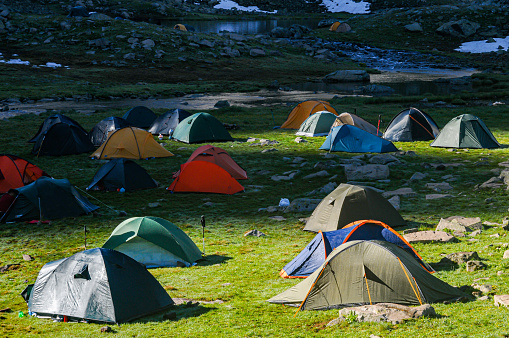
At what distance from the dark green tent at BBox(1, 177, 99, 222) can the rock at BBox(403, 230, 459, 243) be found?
39.0 feet

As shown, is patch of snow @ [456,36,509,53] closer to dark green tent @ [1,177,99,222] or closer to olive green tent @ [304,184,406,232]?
olive green tent @ [304,184,406,232]

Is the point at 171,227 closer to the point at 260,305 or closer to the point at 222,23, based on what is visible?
the point at 260,305

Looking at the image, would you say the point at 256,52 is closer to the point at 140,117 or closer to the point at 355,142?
the point at 140,117

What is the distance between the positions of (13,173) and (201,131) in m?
13.8

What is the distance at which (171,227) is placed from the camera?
16219 millimetres

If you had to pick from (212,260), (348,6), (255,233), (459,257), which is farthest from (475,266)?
(348,6)

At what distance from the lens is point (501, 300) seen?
10.6 m

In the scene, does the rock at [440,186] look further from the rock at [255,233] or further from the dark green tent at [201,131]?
the dark green tent at [201,131]

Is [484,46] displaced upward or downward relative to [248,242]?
upward

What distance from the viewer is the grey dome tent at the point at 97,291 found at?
38.3ft

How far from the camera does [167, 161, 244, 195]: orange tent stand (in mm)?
24766

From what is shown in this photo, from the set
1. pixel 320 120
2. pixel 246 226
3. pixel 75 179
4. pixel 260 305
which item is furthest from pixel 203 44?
pixel 260 305

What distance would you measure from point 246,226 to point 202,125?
56.2 feet

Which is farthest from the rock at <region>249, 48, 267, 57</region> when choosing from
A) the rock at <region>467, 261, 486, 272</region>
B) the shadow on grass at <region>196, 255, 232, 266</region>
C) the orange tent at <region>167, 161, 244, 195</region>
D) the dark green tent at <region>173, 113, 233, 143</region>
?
the rock at <region>467, 261, 486, 272</region>
